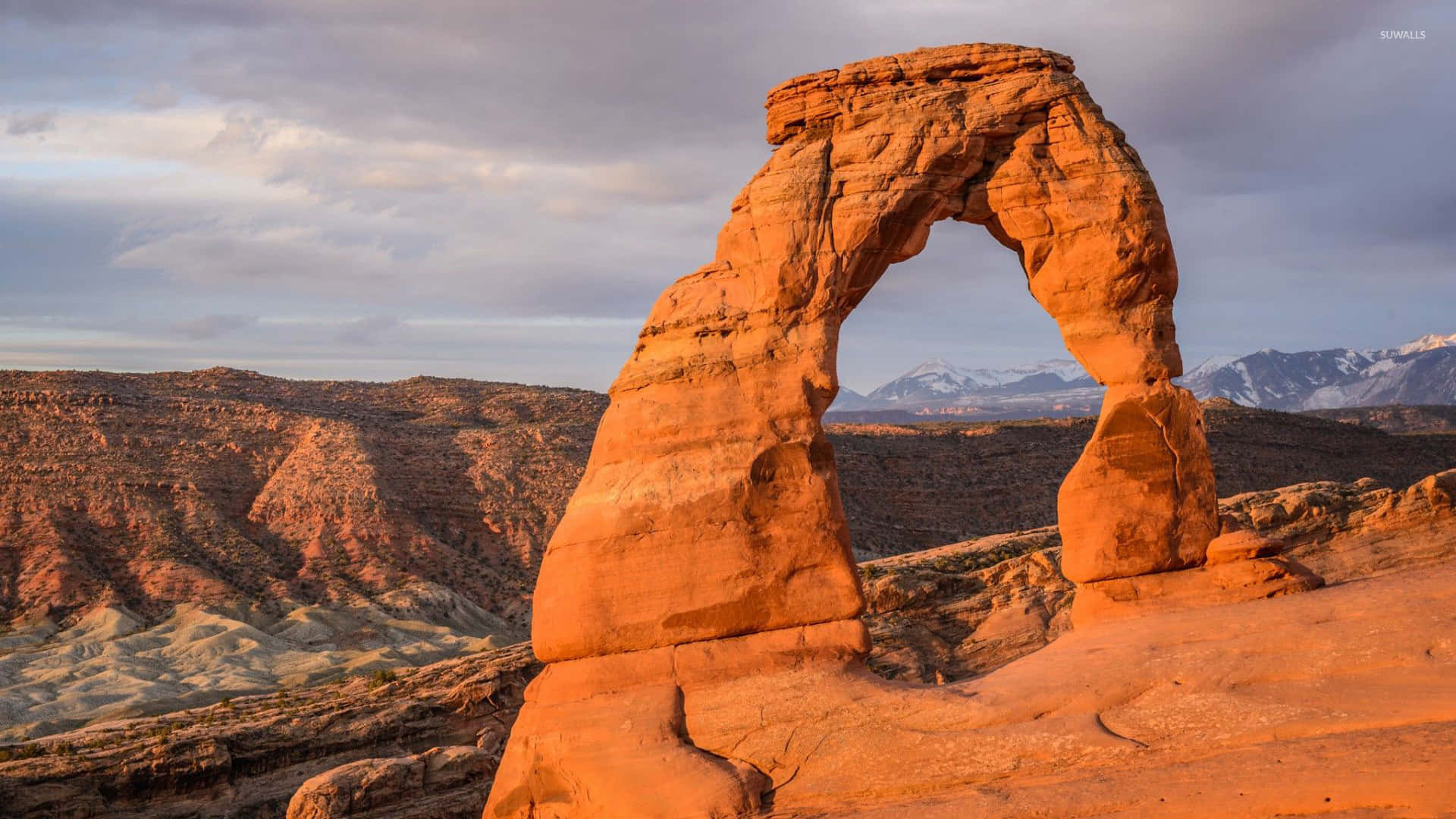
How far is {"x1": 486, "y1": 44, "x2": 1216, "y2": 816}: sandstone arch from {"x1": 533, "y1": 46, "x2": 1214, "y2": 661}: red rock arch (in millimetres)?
27

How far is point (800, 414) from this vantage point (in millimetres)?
16547

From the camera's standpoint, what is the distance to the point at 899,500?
6956 cm

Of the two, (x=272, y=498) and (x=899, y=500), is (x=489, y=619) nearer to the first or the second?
(x=272, y=498)

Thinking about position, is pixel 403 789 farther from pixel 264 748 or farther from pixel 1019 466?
pixel 1019 466

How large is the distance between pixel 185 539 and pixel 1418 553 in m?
46.5

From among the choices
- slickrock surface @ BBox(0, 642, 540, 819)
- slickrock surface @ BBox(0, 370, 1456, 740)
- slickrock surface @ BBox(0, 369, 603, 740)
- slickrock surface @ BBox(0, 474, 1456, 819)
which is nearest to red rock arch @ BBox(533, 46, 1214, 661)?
slickrock surface @ BBox(0, 474, 1456, 819)

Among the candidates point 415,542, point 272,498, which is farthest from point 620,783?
point 272,498

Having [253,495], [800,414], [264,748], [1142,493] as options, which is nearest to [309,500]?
[253,495]

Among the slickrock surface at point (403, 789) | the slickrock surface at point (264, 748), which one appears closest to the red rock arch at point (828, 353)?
the slickrock surface at point (403, 789)

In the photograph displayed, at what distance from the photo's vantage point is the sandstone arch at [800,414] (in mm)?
16000

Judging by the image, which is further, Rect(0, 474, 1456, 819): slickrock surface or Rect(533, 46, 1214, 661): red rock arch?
Rect(0, 474, 1456, 819): slickrock surface

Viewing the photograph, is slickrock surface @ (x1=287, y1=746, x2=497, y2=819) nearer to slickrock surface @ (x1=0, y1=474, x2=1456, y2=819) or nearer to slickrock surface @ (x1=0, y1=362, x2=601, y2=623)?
slickrock surface @ (x1=0, y1=474, x2=1456, y2=819)

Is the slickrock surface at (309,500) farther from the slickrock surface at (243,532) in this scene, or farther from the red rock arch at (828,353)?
the red rock arch at (828,353)

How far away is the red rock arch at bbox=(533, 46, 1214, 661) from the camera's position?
16203mm
